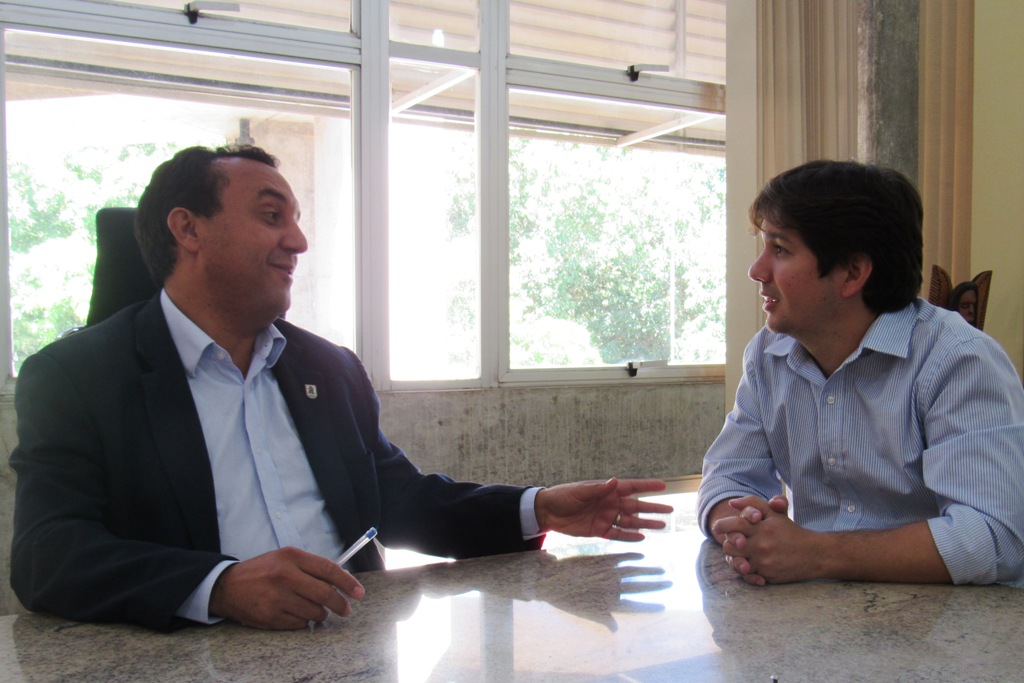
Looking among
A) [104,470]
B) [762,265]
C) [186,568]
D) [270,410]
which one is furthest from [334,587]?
[762,265]

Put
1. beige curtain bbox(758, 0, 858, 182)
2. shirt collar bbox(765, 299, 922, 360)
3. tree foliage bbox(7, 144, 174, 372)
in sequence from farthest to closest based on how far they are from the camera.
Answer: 1. beige curtain bbox(758, 0, 858, 182)
2. tree foliage bbox(7, 144, 174, 372)
3. shirt collar bbox(765, 299, 922, 360)

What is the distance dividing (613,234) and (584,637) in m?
3.12

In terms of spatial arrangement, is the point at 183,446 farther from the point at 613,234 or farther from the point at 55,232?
the point at 613,234

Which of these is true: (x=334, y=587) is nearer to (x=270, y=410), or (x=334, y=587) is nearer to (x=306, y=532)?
(x=306, y=532)

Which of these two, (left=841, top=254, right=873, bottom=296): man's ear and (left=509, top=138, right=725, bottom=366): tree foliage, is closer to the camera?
(left=841, top=254, right=873, bottom=296): man's ear

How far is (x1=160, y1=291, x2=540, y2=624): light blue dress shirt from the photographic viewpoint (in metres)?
1.56

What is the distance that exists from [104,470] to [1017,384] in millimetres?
1441

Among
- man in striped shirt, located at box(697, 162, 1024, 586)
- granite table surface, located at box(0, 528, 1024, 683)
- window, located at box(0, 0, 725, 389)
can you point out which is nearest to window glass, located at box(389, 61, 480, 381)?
window, located at box(0, 0, 725, 389)

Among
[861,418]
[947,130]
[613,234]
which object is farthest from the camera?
[613,234]

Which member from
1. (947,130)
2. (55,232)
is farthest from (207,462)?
(947,130)

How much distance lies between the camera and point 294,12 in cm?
338

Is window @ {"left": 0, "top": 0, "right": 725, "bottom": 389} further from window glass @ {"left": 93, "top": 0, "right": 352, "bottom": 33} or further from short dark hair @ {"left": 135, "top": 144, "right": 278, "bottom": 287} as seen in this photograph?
short dark hair @ {"left": 135, "top": 144, "right": 278, "bottom": 287}

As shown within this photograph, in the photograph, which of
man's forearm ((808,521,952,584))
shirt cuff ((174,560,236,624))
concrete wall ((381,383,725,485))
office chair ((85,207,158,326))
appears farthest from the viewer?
concrete wall ((381,383,725,485))

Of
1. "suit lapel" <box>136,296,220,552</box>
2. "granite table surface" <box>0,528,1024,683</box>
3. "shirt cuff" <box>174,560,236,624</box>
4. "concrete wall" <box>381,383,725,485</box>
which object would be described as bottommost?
"concrete wall" <box>381,383,725,485</box>
